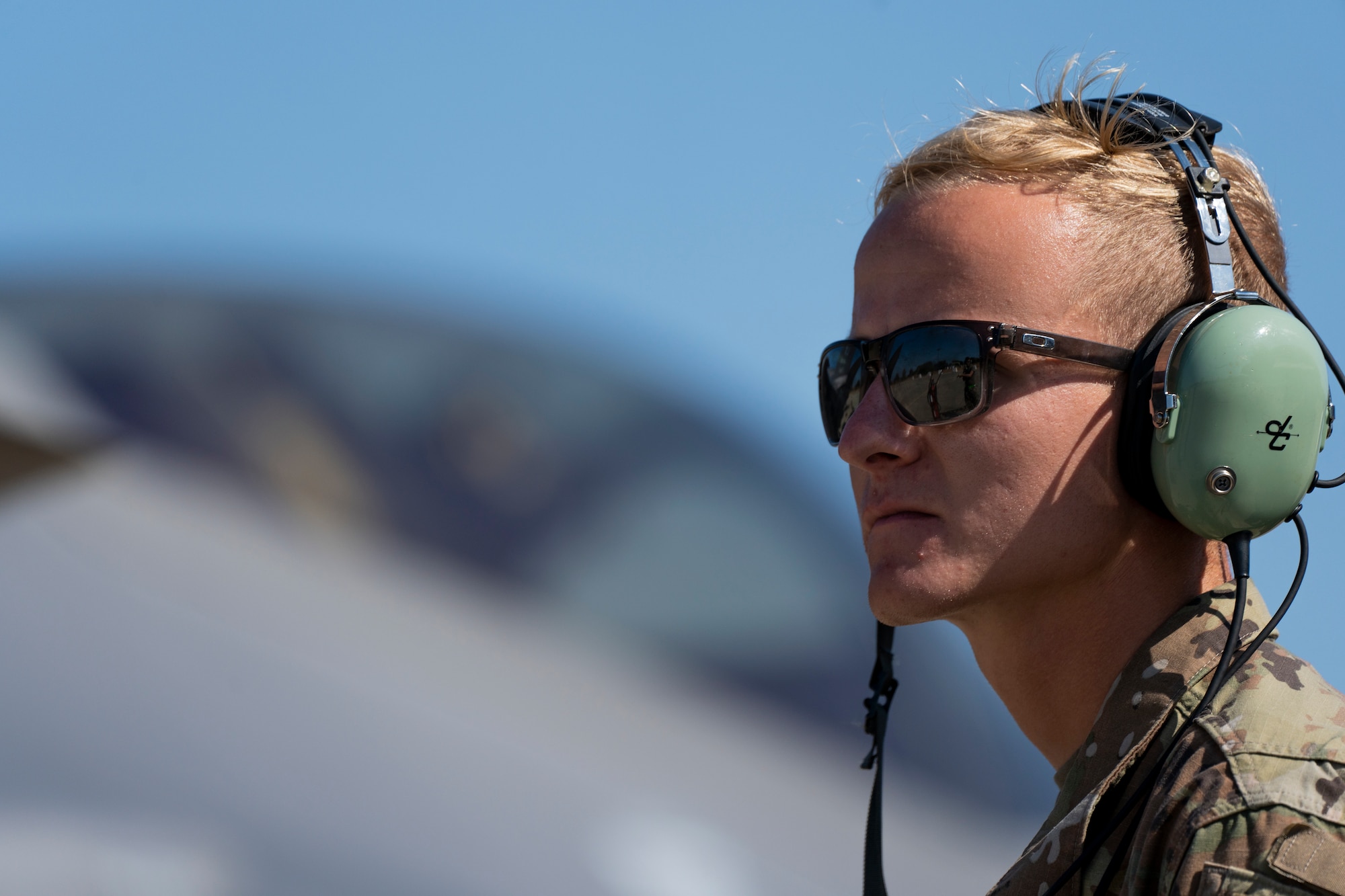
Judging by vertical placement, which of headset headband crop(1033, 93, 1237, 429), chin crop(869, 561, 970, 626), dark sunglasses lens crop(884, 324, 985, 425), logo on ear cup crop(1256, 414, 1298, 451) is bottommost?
chin crop(869, 561, 970, 626)

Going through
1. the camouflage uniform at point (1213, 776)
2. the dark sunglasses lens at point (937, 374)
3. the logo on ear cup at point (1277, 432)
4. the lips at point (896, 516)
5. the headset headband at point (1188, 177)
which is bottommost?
the camouflage uniform at point (1213, 776)

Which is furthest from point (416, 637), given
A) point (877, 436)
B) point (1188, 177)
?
point (1188, 177)

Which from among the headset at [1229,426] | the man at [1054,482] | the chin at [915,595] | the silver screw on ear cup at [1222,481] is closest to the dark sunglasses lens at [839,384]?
the man at [1054,482]

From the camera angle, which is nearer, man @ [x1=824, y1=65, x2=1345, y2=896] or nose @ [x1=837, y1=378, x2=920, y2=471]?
man @ [x1=824, y1=65, x2=1345, y2=896]

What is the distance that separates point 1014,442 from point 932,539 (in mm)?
184

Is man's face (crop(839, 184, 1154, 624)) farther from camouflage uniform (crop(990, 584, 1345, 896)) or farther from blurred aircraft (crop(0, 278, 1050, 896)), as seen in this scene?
blurred aircraft (crop(0, 278, 1050, 896))

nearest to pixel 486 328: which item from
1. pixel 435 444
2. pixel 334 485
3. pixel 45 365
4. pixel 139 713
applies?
pixel 435 444

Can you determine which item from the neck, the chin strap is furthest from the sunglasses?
the chin strap

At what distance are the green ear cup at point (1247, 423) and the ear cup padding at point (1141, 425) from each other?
1.9 inches

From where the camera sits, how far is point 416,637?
17.7ft

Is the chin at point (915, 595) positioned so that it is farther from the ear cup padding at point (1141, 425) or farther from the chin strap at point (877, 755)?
the chin strap at point (877, 755)

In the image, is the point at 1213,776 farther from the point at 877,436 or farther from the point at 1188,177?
the point at 1188,177

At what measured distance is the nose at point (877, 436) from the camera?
5.54 ft

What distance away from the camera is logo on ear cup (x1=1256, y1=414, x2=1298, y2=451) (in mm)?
1517
